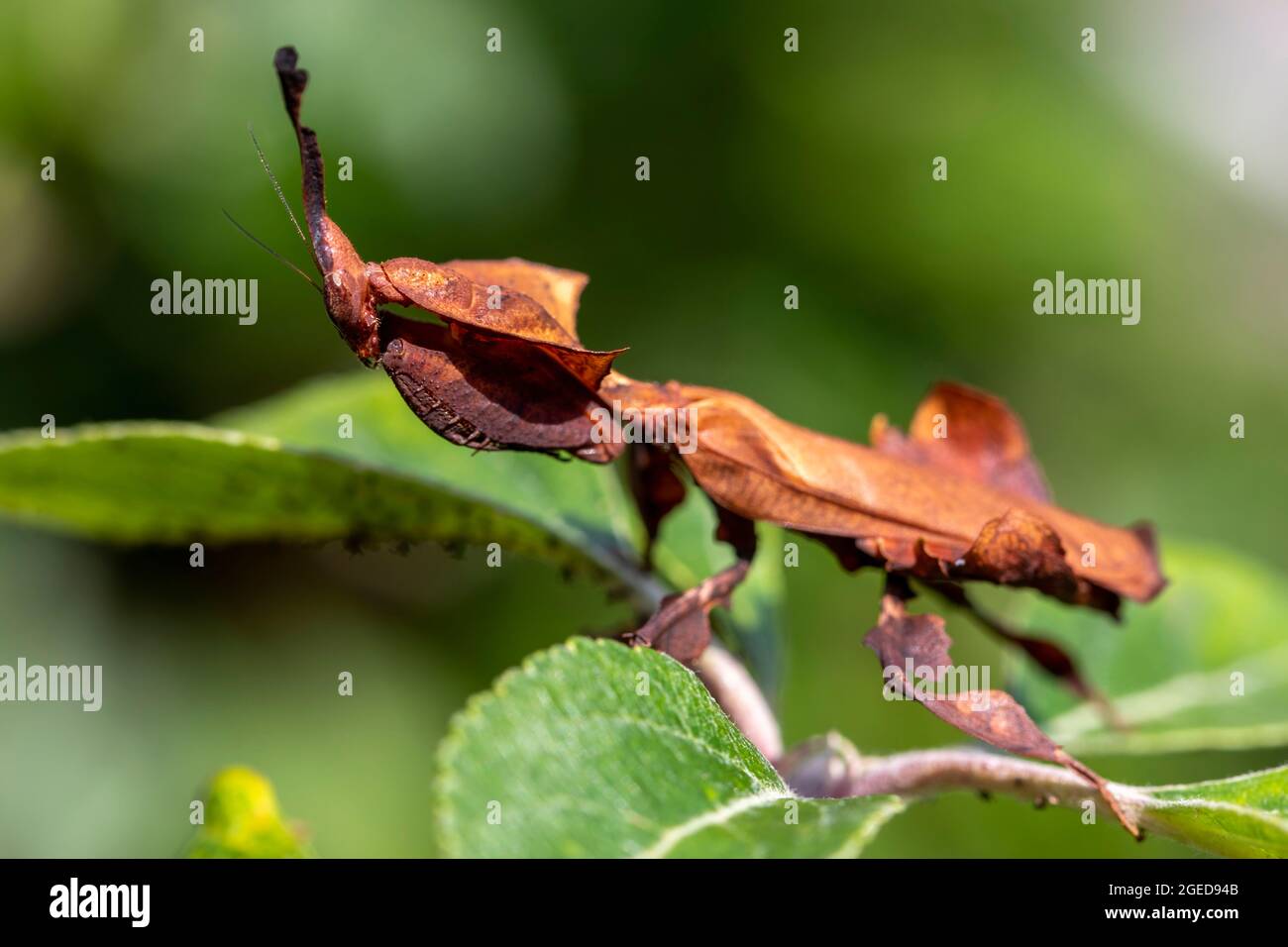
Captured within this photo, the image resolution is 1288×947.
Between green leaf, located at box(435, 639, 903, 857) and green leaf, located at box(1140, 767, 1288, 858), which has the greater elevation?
green leaf, located at box(435, 639, 903, 857)

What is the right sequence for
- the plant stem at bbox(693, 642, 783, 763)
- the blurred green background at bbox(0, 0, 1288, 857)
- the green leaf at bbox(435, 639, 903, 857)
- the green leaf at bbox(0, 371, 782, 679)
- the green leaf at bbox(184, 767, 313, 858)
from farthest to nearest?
the blurred green background at bbox(0, 0, 1288, 857) < the green leaf at bbox(0, 371, 782, 679) < the plant stem at bbox(693, 642, 783, 763) < the green leaf at bbox(184, 767, 313, 858) < the green leaf at bbox(435, 639, 903, 857)

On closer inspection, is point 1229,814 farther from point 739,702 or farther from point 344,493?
point 344,493

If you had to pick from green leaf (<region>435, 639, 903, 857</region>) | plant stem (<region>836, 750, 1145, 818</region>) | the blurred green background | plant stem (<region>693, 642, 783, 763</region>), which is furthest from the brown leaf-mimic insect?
the blurred green background

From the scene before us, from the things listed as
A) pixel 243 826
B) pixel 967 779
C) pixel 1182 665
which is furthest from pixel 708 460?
pixel 1182 665

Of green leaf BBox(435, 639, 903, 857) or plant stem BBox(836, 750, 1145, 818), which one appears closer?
green leaf BBox(435, 639, 903, 857)

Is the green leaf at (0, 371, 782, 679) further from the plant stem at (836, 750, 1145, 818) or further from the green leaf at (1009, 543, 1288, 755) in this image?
the green leaf at (1009, 543, 1288, 755)

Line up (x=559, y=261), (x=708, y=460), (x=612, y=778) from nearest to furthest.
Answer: (x=612, y=778) → (x=708, y=460) → (x=559, y=261)
